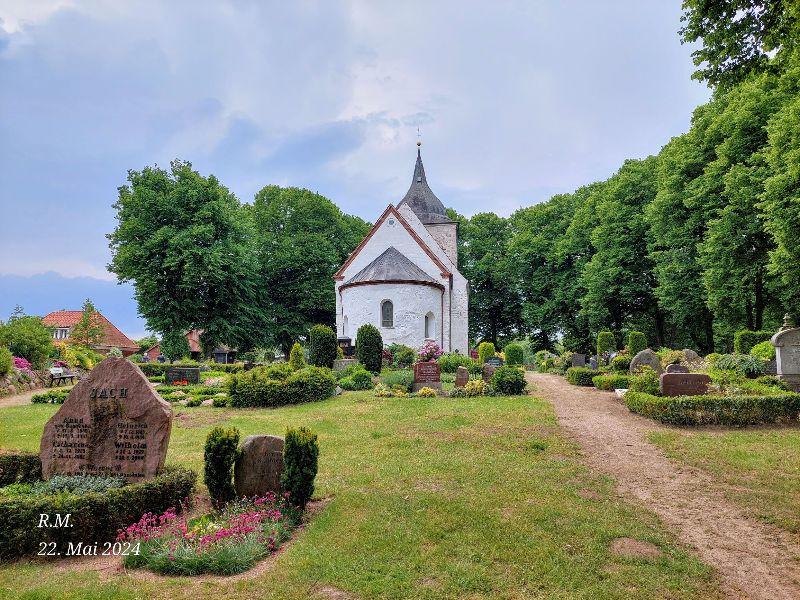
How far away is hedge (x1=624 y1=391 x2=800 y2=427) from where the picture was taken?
10859 millimetres

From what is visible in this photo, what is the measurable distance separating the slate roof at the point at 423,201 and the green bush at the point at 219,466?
33.8m

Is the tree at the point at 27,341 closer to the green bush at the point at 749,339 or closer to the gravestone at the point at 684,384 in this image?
the gravestone at the point at 684,384

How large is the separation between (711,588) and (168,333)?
3068cm

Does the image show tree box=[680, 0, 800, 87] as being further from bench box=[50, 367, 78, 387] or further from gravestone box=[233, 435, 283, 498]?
bench box=[50, 367, 78, 387]

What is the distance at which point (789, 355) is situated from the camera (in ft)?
44.7

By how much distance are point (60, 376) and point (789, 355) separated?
1011 inches

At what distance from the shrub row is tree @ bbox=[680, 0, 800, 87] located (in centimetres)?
1195

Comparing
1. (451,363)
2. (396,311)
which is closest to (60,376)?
(396,311)

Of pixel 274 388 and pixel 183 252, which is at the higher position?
pixel 183 252

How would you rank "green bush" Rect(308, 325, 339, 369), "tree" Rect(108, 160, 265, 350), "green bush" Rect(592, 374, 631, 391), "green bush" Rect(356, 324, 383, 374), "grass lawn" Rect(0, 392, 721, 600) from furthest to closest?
1. "tree" Rect(108, 160, 265, 350)
2. "green bush" Rect(356, 324, 383, 374)
3. "green bush" Rect(308, 325, 339, 369)
4. "green bush" Rect(592, 374, 631, 391)
5. "grass lawn" Rect(0, 392, 721, 600)

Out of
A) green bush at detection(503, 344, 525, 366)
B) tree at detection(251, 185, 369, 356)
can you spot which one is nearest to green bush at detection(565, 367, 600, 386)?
green bush at detection(503, 344, 525, 366)

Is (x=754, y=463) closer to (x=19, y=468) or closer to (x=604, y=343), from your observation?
(x=19, y=468)

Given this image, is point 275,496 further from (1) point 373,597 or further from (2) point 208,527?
(1) point 373,597

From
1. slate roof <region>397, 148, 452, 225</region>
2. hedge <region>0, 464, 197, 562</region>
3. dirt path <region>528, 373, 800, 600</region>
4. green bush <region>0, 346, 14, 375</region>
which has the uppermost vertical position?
slate roof <region>397, 148, 452, 225</region>
